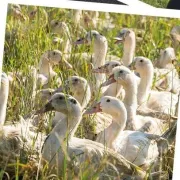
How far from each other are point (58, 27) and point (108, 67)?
0.25m

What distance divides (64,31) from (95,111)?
394mm

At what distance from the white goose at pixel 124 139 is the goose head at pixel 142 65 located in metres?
0.21

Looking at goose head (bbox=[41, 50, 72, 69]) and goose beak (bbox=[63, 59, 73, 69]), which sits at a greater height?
goose head (bbox=[41, 50, 72, 69])

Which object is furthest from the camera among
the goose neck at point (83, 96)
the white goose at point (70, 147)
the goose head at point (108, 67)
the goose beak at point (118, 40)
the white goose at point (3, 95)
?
the goose beak at point (118, 40)

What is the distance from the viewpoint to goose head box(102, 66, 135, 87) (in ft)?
12.3

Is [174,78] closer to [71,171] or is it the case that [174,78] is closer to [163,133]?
[163,133]

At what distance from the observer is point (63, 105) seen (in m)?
3.44

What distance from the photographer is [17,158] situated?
3330 millimetres

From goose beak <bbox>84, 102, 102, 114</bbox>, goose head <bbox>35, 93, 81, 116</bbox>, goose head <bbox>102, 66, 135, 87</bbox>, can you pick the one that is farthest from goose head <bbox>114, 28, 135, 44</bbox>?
goose head <bbox>35, 93, 81, 116</bbox>

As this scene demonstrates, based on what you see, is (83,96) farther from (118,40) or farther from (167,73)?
(118,40)

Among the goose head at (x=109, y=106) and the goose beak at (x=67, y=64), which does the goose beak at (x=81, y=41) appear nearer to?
the goose beak at (x=67, y=64)

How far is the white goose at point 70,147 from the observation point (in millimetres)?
3338

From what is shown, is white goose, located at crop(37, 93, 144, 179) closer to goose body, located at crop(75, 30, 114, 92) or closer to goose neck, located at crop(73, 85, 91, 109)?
goose neck, located at crop(73, 85, 91, 109)

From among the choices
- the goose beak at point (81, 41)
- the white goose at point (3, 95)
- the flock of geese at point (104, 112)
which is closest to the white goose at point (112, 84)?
the flock of geese at point (104, 112)
